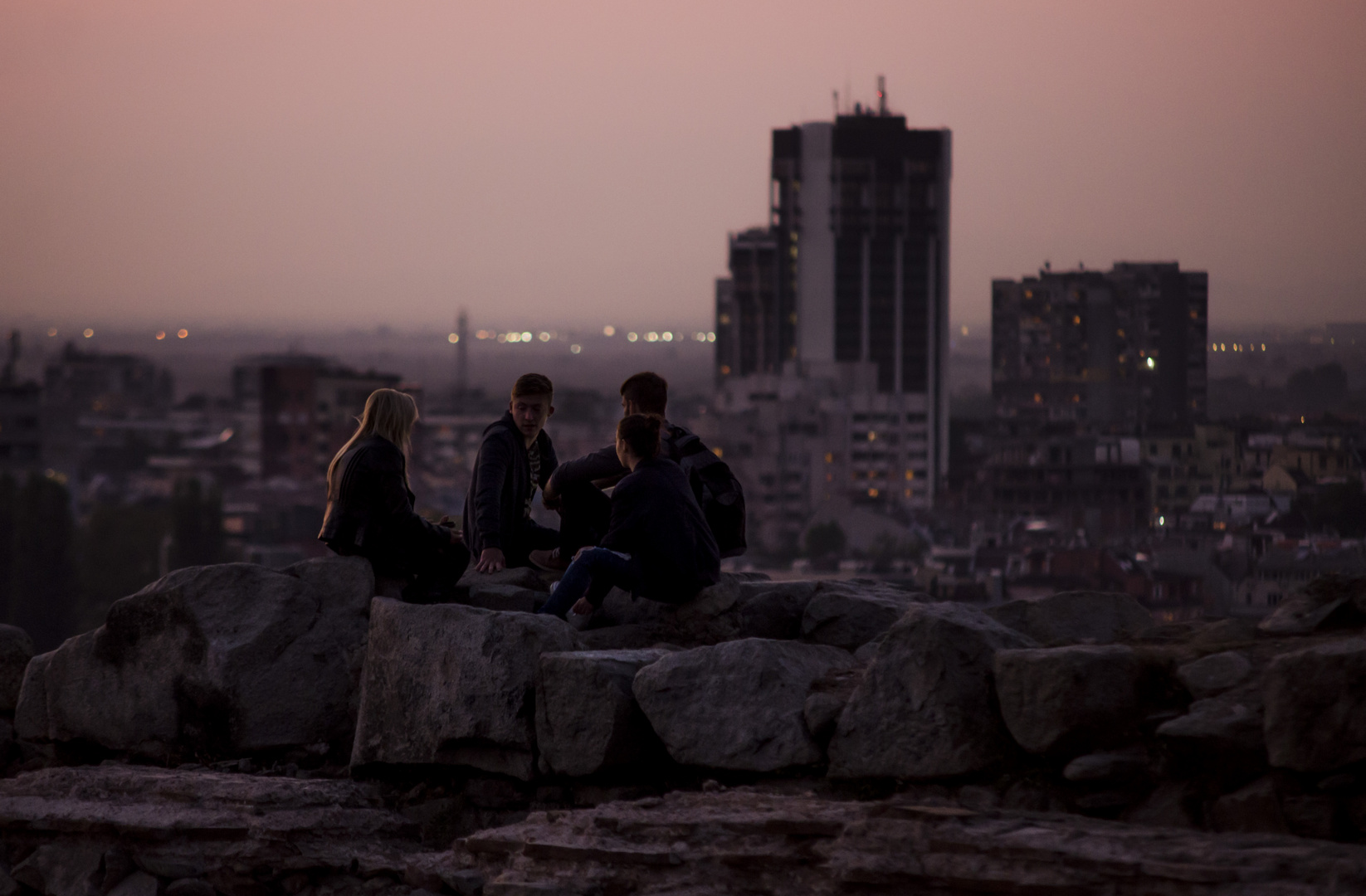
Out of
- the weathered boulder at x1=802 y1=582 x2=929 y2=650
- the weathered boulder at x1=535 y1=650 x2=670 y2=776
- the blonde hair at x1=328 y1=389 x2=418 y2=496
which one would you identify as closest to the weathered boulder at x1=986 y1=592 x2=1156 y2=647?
the weathered boulder at x1=802 y1=582 x2=929 y2=650

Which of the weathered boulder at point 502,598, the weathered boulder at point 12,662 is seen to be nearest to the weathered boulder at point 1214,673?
the weathered boulder at point 502,598

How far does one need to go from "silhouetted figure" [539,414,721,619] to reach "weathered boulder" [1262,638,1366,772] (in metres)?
2.96

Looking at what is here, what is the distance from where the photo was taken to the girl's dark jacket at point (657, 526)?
7.39m

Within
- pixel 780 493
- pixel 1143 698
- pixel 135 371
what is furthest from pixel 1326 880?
pixel 135 371

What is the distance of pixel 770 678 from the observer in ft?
21.4

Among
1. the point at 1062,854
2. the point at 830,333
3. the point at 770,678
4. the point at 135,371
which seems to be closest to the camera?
the point at 1062,854

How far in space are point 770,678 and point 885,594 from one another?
1897 millimetres

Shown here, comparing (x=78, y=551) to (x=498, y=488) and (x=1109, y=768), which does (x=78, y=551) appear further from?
(x=1109, y=768)

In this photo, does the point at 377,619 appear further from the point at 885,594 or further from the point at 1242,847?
the point at 1242,847

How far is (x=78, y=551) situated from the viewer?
74.6 m

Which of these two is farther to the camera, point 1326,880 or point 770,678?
point 770,678

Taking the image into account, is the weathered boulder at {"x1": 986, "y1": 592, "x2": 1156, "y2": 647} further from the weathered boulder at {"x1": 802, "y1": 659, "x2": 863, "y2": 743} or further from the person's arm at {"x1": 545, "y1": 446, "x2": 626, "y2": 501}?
the person's arm at {"x1": 545, "y1": 446, "x2": 626, "y2": 501}

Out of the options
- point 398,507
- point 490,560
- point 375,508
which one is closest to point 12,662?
point 375,508

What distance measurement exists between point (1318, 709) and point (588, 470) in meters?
3.93
